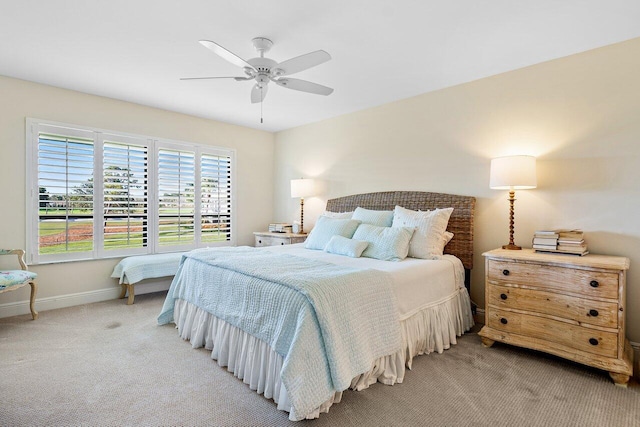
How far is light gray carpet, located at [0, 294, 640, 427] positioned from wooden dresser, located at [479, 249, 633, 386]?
159 millimetres

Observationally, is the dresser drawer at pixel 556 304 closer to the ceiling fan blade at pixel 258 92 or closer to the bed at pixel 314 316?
the bed at pixel 314 316

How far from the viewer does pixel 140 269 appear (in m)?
3.94

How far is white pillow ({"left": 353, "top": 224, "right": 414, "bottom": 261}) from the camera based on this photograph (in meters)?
2.99

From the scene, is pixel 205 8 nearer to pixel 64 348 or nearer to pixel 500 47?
pixel 500 47

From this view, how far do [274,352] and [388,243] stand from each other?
1.51 meters

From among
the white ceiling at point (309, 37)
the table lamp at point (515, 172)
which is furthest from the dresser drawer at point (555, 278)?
the white ceiling at point (309, 37)

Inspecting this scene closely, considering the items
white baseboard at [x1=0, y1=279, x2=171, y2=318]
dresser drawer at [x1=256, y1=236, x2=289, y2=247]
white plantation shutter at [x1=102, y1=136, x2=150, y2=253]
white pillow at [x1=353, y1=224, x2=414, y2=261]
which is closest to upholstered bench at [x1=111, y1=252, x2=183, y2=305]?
white baseboard at [x1=0, y1=279, x2=171, y2=318]

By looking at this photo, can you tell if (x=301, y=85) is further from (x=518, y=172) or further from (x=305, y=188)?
(x=305, y=188)

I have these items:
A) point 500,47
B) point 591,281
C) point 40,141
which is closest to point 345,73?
point 500,47

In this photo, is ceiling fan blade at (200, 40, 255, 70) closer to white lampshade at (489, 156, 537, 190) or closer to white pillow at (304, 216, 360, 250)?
white pillow at (304, 216, 360, 250)

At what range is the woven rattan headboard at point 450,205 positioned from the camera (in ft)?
11.0

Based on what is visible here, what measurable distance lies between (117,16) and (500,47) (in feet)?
9.81

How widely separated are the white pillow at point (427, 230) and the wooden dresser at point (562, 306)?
49 centimetres

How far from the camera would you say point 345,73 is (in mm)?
3268
